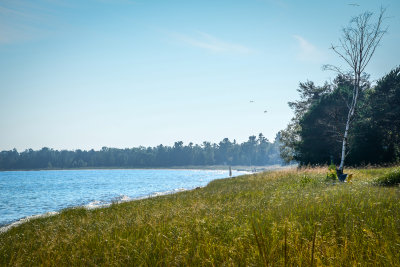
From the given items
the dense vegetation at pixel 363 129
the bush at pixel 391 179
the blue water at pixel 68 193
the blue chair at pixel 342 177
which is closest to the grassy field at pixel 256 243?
the bush at pixel 391 179

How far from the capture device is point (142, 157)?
575 ft

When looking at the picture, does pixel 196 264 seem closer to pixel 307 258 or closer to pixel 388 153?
pixel 307 258

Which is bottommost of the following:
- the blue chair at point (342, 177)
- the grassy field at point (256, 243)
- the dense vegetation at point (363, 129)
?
the blue chair at point (342, 177)

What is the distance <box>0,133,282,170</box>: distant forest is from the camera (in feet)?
563

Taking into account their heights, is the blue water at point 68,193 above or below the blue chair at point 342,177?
below

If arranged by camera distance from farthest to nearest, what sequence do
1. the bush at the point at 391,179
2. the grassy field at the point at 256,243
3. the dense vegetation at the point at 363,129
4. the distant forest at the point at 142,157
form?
1. the distant forest at the point at 142,157
2. the dense vegetation at the point at 363,129
3. the bush at the point at 391,179
4. the grassy field at the point at 256,243

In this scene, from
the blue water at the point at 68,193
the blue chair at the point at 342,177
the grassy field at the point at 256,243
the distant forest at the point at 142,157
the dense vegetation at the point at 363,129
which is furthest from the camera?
the distant forest at the point at 142,157

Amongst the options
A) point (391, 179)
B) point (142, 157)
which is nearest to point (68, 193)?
point (391, 179)

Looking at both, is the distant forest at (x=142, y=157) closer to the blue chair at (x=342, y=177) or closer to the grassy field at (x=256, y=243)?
the blue chair at (x=342, y=177)

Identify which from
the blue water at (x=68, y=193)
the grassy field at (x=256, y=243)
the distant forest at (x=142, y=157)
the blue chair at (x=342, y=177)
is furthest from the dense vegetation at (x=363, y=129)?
the distant forest at (x=142, y=157)

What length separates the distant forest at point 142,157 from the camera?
172 metres

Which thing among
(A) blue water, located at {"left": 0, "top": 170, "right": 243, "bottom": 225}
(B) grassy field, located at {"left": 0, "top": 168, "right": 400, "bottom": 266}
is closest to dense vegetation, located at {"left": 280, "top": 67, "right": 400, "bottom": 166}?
(A) blue water, located at {"left": 0, "top": 170, "right": 243, "bottom": 225}

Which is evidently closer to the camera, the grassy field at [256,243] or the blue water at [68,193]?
the grassy field at [256,243]

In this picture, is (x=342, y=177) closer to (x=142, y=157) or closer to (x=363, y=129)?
(x=363, y=129)
